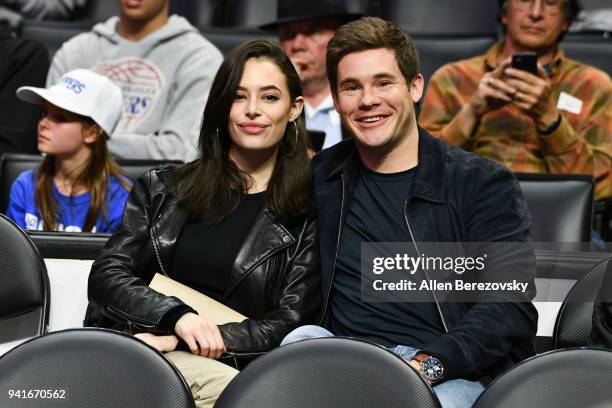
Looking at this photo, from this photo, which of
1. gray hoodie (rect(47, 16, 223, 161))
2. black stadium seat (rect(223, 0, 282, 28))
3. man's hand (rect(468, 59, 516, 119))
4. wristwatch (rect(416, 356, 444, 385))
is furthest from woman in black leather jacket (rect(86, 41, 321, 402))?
black stadium seat (rect(223, 0, 282, 28))

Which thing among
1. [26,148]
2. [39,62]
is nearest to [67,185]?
[26,148]

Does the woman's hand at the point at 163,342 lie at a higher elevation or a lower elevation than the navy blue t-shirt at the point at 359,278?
lower

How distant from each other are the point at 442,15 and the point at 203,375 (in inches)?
104

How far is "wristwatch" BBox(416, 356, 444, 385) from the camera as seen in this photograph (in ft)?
6.04

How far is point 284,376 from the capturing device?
62.4 inches

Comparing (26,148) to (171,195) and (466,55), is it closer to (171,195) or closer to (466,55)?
(171,195)

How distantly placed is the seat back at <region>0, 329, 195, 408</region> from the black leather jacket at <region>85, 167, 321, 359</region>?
0.38 m

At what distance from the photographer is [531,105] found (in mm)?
2936

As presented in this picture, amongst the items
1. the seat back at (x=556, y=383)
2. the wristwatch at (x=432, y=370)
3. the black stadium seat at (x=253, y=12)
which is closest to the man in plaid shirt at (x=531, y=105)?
the black stadium seat at (x=253, y=12)

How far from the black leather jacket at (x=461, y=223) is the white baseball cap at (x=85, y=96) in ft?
3.06

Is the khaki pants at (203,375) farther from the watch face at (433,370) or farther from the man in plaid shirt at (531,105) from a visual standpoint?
the man in plaid shirt at (531,105)

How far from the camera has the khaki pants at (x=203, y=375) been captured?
1.82m

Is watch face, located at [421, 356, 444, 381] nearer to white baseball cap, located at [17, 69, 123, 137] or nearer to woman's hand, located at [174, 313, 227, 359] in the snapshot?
woman's hand, located at [174, 313, 227, 359]

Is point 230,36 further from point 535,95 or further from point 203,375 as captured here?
point 203,375
